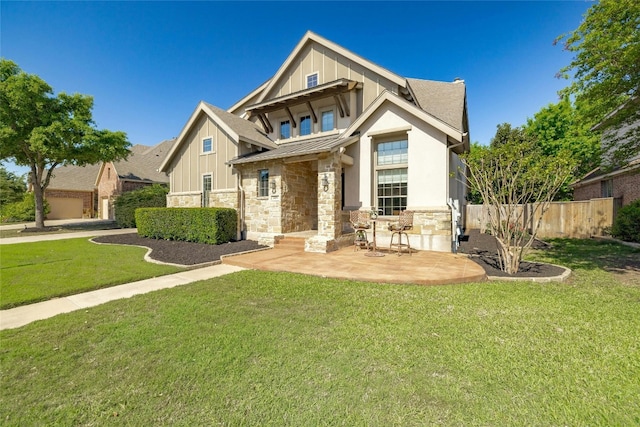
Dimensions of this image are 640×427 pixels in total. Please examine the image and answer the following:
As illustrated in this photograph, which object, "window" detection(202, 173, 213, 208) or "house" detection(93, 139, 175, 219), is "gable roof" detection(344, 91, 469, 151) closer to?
"window" detection(202, 173, 213, 208)

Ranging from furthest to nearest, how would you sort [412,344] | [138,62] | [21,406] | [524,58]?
[138,62] < [524,58] < [412,344] < [21,406]

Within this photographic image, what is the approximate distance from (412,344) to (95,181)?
41466 millimetres

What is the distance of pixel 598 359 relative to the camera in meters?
2.99

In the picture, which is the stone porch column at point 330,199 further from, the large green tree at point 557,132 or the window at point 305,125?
the large green tree at point 557,132

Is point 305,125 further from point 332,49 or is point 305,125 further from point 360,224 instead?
point 360,224

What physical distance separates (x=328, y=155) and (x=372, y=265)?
4.88 metres

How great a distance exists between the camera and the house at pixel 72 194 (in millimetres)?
29422

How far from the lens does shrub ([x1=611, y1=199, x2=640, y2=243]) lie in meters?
→ 10.9

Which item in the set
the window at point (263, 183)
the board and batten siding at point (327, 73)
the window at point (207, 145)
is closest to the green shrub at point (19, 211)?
the window at point (207, 145)

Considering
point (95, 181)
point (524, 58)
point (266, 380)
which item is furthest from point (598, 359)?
point (95, 181)

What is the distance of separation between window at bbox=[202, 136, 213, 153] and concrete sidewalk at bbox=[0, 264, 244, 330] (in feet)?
29.7

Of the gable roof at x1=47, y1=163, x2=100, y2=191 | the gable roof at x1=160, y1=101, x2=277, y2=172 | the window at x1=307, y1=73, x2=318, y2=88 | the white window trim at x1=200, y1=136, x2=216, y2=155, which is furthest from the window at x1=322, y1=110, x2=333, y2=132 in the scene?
the gable roof at x1=47, y1=163, x2=100, y2=191

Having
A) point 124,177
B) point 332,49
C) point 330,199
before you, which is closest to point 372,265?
point 330,199

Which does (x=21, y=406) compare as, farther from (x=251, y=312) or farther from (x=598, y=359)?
(x=598, y=359)
